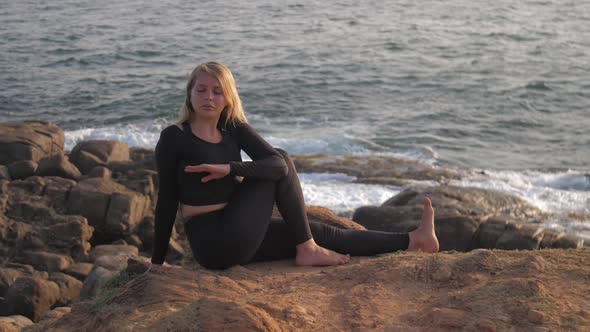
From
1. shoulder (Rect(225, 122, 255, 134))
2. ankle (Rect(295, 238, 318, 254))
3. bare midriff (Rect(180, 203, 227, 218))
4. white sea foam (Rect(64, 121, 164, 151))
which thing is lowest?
white sea foam (Rect(64, 121, 164, 151))

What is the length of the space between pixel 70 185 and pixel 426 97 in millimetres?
11467

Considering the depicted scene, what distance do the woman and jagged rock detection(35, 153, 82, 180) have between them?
23.6ft

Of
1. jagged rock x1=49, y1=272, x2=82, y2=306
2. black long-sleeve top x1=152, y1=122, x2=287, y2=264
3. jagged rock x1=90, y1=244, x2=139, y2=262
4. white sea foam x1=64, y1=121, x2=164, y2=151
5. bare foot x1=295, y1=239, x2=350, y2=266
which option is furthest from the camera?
white sea foam x1=64, y1=121, x2=164, y2=151

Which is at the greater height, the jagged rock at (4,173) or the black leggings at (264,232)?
the black leggings at (264,232)

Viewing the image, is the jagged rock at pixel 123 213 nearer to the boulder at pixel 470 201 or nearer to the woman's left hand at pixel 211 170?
the boulder at pixel 470 201

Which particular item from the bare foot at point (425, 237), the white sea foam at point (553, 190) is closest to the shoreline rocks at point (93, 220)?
the white sea foam at point (553, 190)

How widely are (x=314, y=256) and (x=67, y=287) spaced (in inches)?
171

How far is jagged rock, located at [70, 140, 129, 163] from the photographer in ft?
45.0

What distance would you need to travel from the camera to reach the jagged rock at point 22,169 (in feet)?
42.2

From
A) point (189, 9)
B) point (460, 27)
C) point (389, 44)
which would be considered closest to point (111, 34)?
point (189, 9)

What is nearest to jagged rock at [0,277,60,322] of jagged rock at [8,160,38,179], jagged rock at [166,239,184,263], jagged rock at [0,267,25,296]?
jagged rock at [0,267,25,296]

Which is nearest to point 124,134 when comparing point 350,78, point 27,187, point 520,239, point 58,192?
point 27,187

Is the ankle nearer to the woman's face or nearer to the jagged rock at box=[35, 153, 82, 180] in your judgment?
the woman's face

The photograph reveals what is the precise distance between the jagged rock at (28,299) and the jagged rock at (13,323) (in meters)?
0.22
